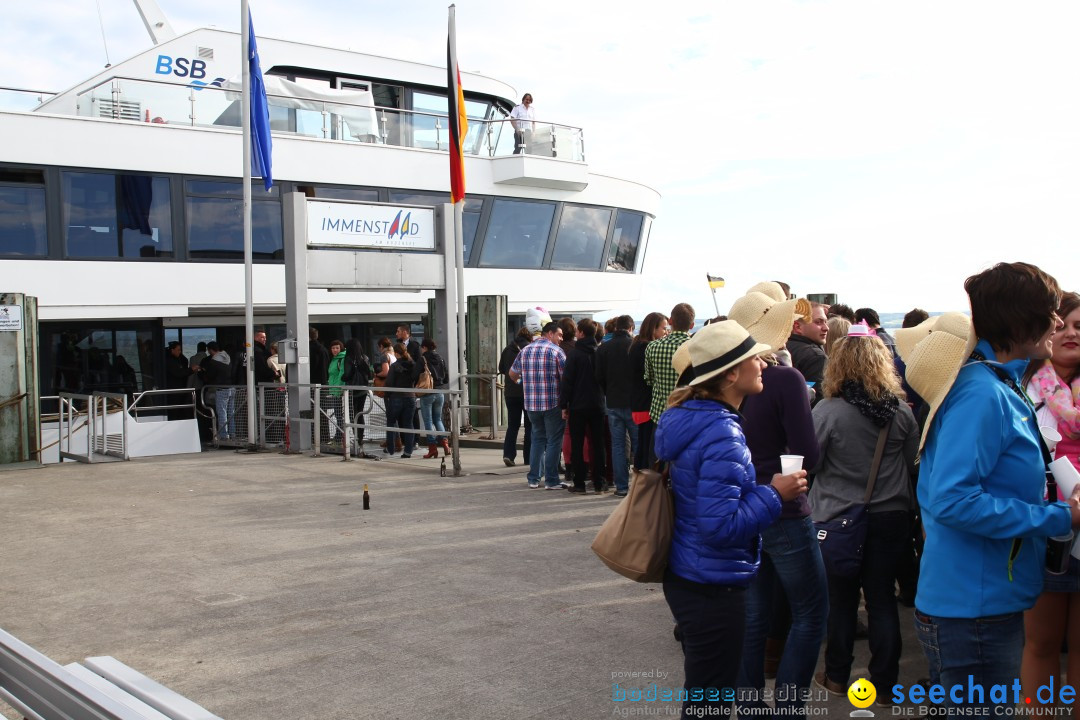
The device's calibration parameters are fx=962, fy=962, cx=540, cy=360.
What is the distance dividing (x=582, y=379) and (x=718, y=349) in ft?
21.3

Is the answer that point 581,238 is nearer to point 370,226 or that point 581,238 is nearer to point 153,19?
point 370,226

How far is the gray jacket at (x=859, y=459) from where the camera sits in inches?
176

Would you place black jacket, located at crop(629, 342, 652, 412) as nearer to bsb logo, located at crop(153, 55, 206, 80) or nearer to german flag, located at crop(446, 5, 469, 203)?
german flag, located at crop(446, 5, 469, 203)

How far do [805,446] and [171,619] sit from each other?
4.04 metres

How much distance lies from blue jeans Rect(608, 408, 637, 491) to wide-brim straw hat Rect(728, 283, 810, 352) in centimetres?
462

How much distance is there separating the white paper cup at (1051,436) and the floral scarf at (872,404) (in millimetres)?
654

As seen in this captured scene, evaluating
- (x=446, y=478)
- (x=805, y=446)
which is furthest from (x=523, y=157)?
(x=805, y=446)

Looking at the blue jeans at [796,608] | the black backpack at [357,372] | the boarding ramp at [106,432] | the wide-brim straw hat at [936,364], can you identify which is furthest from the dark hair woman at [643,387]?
the boarding ramp at [106,432]

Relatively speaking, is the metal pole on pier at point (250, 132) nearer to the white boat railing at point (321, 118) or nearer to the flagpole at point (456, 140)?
the white boat railing at point (321, 118)

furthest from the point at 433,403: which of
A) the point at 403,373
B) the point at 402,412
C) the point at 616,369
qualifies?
the point at 616,369

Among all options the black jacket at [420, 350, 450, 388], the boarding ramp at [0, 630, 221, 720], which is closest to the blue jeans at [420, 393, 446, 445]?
the black jacket at [420, 350, 450, 388]

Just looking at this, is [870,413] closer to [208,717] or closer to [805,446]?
[805,446]

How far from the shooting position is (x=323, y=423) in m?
14.7

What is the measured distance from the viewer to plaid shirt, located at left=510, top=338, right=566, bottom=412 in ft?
34.2
